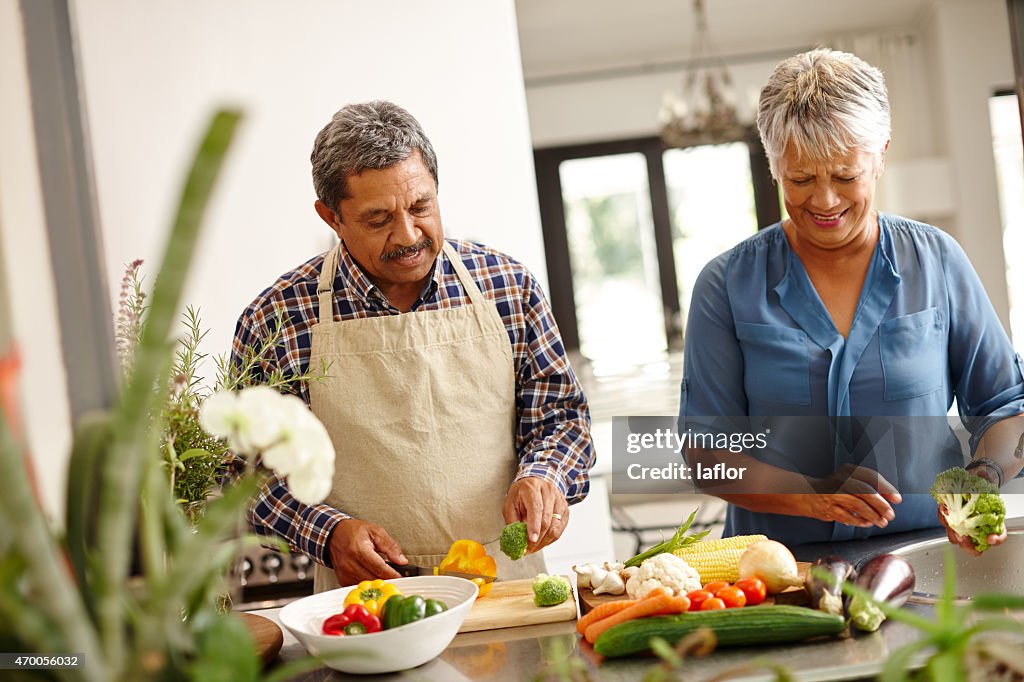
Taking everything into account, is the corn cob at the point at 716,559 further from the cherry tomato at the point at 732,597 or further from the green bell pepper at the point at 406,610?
the green bell pepper at the point at 406,610

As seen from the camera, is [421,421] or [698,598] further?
[421,421]

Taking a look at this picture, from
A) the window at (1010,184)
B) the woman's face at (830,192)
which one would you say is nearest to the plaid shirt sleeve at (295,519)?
the woman's face at (830,192)

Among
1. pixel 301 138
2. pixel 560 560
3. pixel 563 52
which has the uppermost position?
pixel 563 52

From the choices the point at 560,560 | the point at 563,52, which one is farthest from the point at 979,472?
the point at 563,52

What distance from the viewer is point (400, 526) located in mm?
1919

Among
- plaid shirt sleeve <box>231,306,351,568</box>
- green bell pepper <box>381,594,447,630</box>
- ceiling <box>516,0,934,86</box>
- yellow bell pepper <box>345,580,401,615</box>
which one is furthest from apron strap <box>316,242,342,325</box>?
ceiling <box>516,0,934,86</box>

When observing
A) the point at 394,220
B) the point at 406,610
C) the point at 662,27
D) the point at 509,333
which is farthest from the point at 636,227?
the point at 406,610

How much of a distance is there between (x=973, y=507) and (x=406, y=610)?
863 mm

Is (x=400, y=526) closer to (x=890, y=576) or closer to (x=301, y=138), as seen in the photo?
(x=890, y=576)

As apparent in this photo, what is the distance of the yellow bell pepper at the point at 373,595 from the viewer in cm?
138

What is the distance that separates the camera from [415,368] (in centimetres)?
194

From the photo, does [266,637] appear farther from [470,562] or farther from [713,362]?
[713,362]

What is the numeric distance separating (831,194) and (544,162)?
19.9ft

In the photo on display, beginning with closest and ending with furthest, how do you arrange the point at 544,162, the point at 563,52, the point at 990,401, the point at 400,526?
the point at 990,401, the point at 400,526, the point at 563,52, the point at 544,162
